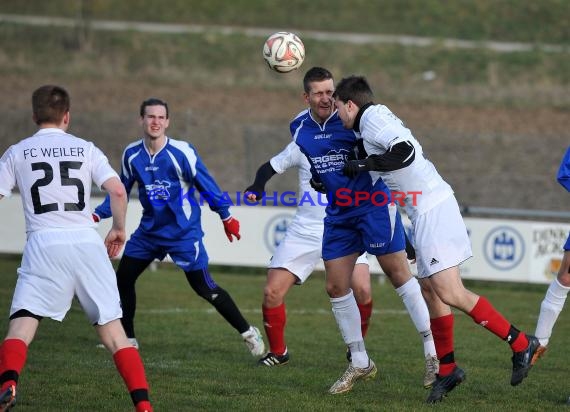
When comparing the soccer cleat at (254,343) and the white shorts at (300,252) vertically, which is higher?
the white shorts at (300,252)

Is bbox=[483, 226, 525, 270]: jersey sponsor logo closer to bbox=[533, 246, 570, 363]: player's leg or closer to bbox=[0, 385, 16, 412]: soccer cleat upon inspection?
bbox=[533, 246, 570, 363]: player's leg

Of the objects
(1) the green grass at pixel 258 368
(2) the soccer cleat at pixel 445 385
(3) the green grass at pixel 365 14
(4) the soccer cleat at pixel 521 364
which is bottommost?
(1) the green grass at pixel 258 368

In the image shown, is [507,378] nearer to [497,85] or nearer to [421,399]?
[421,399]

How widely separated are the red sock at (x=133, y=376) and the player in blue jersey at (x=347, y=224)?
6.15 feet

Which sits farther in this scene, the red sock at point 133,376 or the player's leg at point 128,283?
the player's leg at point 128,283

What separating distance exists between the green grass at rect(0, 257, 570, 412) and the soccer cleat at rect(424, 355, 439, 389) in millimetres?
71

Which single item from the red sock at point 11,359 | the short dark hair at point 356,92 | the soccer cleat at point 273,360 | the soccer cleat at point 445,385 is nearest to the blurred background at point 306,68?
the soccer cleat at point 273,360

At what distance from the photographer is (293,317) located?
450 inches

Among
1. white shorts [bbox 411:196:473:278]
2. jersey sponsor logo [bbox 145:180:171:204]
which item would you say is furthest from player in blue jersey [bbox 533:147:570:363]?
jersey sponsor logo [bbox 145:180:171:204]

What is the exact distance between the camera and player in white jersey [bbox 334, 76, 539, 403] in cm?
662

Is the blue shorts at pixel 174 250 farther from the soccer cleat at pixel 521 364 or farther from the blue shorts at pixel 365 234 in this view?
the soccer cleat at pixel 521 364

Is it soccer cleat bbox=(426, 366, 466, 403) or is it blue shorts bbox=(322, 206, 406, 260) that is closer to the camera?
soccer cleat bbox=(426, 366, 466, 403)

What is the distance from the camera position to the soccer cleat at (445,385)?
681 centimetres

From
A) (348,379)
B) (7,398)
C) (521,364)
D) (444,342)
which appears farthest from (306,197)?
(7,398)
